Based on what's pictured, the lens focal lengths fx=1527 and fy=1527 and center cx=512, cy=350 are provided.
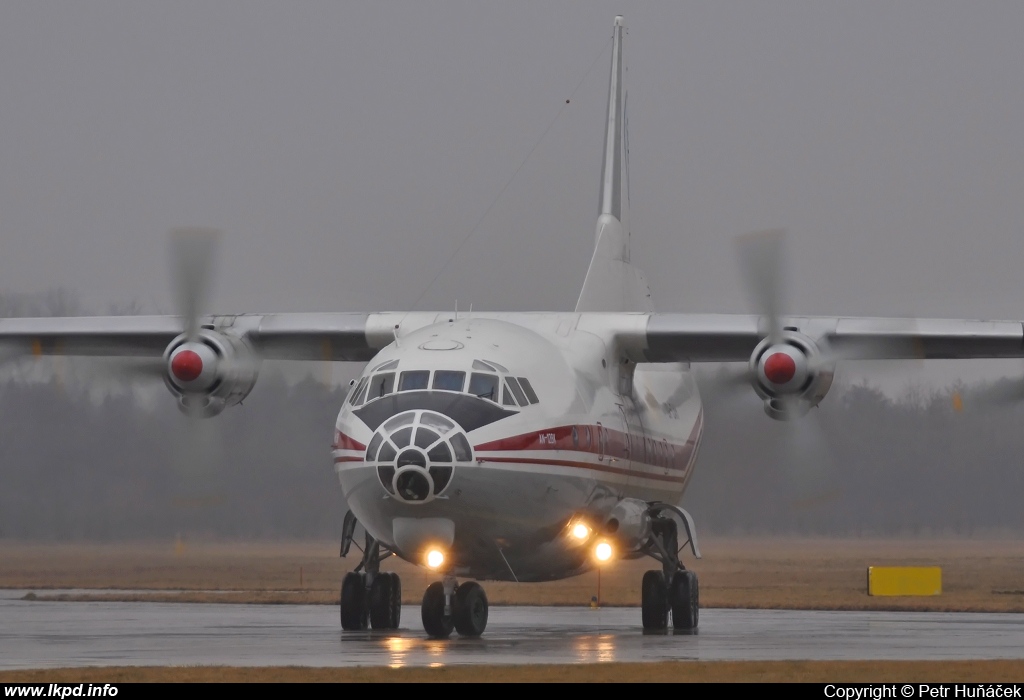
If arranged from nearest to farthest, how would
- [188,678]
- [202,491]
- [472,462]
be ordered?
[188,678]
[472,462]
[202,491]

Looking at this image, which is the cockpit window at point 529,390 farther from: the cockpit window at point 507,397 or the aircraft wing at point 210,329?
the aircraft wing at point 210,329

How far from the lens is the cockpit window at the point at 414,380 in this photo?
56.0 ft

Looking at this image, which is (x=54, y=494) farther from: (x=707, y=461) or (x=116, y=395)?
(x=707, y=461)

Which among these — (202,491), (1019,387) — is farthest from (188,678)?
(1019,387)

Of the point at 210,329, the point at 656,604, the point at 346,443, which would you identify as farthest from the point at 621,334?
the point at 210,329

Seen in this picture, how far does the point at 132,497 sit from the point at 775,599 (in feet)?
46.0

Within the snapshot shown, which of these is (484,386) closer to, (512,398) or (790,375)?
(512,398)

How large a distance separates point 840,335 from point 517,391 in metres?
4.86

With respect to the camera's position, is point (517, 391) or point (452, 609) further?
point (452, 609)

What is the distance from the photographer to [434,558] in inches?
672

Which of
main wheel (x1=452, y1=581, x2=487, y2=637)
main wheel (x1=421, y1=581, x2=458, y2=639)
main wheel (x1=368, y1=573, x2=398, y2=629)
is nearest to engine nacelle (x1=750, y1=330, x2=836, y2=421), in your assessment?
main wheel (x1=452, y1=581, x2=487, y2=637)

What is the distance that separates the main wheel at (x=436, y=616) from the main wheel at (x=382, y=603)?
1.53 meters

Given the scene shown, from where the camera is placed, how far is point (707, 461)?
107ft

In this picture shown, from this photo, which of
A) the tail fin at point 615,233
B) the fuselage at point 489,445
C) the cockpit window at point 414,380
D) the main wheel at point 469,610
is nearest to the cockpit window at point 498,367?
the fuselage at point 489,445
